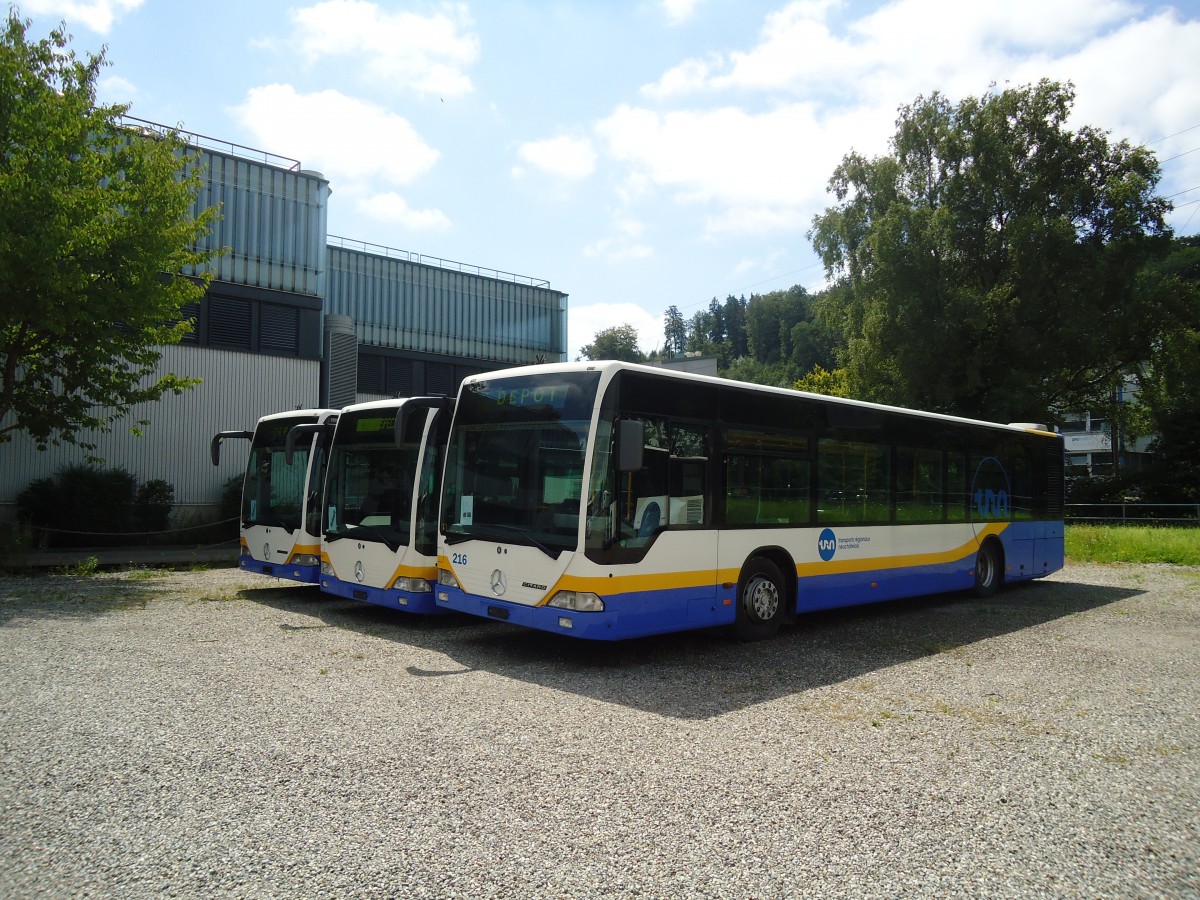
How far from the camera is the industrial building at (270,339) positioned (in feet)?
81.1

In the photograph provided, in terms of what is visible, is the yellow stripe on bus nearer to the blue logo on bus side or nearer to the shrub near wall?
the blue logo on bus side

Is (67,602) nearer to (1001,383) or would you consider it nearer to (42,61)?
(42,61)

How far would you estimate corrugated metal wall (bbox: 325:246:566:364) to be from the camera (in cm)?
3497

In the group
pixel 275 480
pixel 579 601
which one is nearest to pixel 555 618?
pixel 579 601

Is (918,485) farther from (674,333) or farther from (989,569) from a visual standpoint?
(674,333)

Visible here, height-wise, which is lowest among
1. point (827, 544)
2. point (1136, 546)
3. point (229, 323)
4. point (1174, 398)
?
point (1136, 546)

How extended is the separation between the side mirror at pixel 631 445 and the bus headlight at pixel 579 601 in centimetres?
124

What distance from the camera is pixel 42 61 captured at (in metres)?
16.8

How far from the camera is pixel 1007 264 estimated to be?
34531 mm

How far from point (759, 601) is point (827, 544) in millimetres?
1481

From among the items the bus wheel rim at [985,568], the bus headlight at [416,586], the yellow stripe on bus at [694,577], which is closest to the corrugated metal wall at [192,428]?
the bus headlight at [416,586]

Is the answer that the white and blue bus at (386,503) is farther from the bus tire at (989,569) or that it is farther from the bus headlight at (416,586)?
the bus tire at (989,569)

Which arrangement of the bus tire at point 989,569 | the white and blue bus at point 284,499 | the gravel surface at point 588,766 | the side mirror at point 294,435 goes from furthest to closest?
1. the bus tire at point 989,569
2. the white and blue bus at point 284,499
3. the side mirror at point 294,435
4. the gravel surface at point 588,766

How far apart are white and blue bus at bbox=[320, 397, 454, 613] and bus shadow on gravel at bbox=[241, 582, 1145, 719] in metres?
0.58
